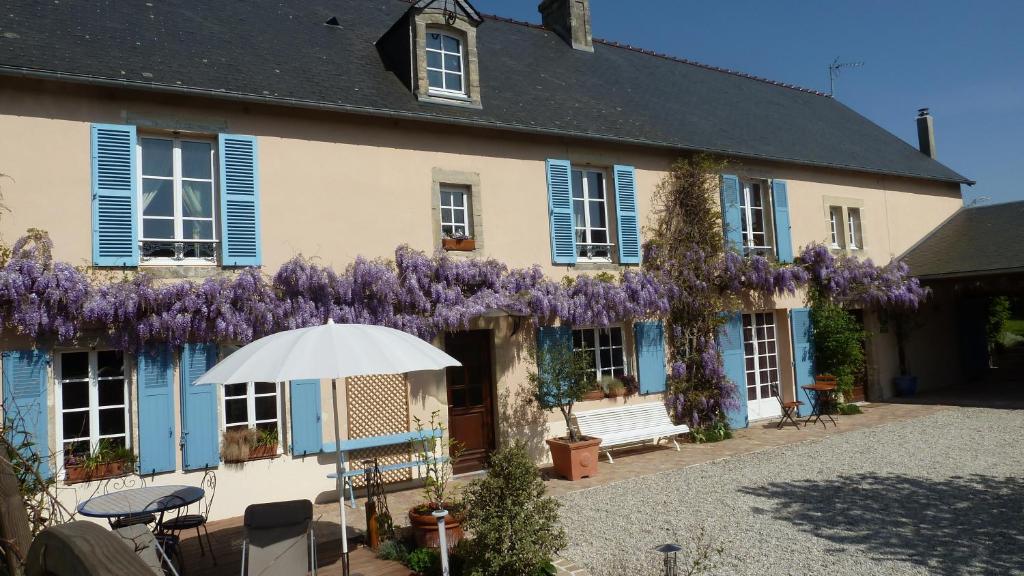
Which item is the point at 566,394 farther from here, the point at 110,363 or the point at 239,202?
the point at 110,363

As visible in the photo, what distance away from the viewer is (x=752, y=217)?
36.8ft

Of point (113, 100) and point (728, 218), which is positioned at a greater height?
point (113, 100)

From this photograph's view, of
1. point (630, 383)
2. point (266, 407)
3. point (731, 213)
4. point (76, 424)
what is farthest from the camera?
point (731, 213)

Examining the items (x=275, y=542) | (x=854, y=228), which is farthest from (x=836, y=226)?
(x=275, y=542)

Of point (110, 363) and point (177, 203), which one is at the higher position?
point (177, 203)

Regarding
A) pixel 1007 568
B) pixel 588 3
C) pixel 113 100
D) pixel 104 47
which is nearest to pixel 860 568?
pixel 1007 568

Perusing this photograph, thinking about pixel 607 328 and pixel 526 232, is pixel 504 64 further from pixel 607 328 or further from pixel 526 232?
pixel 607 328

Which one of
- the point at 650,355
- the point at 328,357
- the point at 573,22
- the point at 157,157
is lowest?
the point at 650,355

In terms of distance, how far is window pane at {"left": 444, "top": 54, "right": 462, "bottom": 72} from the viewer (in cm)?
897

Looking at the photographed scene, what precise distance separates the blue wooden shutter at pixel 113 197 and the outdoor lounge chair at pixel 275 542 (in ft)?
11.7

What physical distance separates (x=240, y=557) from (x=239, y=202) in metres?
3.58

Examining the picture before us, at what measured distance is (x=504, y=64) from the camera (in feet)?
34.4

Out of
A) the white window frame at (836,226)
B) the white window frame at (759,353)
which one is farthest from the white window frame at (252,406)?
the white window frame at (836,226)

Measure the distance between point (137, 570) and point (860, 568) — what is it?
461 centimetres
